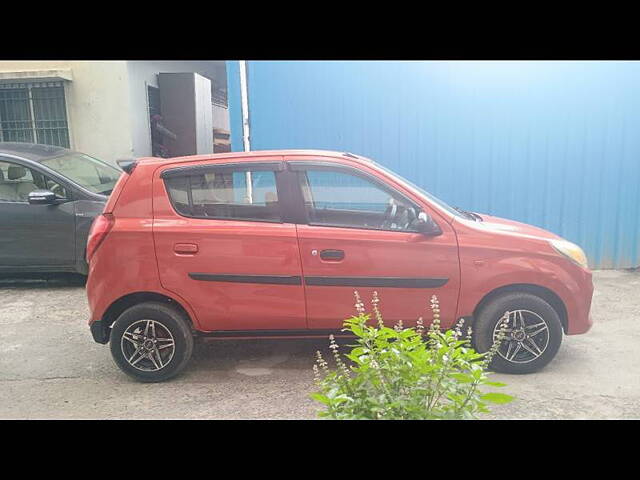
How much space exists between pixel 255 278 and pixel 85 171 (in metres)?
4.00

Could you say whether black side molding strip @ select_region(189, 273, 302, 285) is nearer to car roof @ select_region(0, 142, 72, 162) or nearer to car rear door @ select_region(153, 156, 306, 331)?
car rear door @ select_region(153, 156, 306, 331)

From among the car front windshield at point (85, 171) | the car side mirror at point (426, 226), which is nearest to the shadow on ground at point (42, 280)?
the car front windshield at point (85, 171)

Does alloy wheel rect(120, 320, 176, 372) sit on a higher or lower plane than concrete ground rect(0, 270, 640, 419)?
higher

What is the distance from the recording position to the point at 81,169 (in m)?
6.95

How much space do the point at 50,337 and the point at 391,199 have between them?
336 cm

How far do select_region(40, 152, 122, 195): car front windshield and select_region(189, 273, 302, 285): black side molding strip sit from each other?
321cm

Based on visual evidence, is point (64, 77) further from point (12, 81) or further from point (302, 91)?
point (302, 91)

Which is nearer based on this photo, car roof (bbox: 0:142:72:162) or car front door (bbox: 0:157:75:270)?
car front door (bbox: 0:157:75:270)

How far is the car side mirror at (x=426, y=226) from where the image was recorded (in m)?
4.01

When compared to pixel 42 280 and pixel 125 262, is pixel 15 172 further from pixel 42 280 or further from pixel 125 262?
pixel 125 262

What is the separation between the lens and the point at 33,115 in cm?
912

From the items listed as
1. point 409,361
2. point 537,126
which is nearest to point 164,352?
point 409,361

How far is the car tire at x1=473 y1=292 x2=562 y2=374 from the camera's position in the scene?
4.06m

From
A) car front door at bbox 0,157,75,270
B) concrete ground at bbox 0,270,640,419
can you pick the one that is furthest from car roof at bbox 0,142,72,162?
concrete ground at bbox 0,270,640,419
